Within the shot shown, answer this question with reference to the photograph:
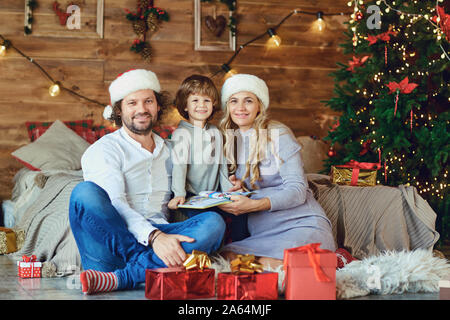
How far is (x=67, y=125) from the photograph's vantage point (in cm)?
450

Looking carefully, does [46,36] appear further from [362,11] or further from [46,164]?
[362,11]

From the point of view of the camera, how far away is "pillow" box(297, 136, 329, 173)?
14.9 feet

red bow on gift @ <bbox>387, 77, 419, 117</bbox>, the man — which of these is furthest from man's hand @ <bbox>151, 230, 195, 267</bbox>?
red bow on gift @ <bbox>387, 77, 419, 117</bbox>

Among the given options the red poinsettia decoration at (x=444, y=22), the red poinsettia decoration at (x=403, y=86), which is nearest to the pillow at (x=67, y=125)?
the red poinsettia decoration at (x=403, y=86)

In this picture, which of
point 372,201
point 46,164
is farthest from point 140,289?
point 46,164

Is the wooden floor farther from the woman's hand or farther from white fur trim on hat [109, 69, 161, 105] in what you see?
white fur trim on hat [109, 69, 161, 105]

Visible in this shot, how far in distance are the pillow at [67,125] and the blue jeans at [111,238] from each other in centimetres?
233

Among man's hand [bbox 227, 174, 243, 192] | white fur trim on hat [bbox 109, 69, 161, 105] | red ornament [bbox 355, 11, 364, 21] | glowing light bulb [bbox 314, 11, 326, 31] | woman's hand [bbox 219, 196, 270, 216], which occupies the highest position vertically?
glowing light bulb [bbox 314, 11, 326, 31]

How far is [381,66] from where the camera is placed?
12.0 ft

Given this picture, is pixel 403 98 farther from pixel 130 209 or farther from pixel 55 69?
pixel 55 69

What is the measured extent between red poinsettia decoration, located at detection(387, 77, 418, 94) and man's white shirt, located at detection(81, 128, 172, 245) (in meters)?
1.63

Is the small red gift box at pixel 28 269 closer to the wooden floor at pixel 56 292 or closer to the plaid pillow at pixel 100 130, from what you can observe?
the wooden floor at pixel 56 292

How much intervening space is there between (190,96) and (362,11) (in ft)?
5.67

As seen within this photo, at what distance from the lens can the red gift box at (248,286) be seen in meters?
1.94
